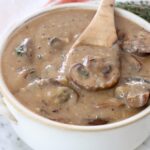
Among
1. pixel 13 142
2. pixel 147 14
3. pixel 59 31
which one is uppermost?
pixel 59 31

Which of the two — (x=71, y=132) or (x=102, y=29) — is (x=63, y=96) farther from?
(x=102, y=29)

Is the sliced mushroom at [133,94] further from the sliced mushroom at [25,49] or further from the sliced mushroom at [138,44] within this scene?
the sliced mushroom at [25,49]

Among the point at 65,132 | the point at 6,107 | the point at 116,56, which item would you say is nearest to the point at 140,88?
the point at 116,56

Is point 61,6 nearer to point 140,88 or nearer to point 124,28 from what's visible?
point 124,28

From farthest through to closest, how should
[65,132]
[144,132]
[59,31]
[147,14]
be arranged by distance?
1. [147,14]
2. [59,31]
3. [144,132]
4. [65,132]

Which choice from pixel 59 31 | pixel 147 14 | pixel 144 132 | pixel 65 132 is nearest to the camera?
pixel 65 132

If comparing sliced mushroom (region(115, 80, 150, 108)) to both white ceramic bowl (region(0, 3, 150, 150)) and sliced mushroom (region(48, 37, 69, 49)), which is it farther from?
sliced mushroom (region(48, 37, 69, 49))

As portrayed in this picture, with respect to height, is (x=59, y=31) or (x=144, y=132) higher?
(x=59, y=31)

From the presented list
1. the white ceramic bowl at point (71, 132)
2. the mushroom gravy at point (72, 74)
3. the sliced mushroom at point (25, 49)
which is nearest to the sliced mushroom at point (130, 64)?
the mushroom gravy at point (72, 74)
